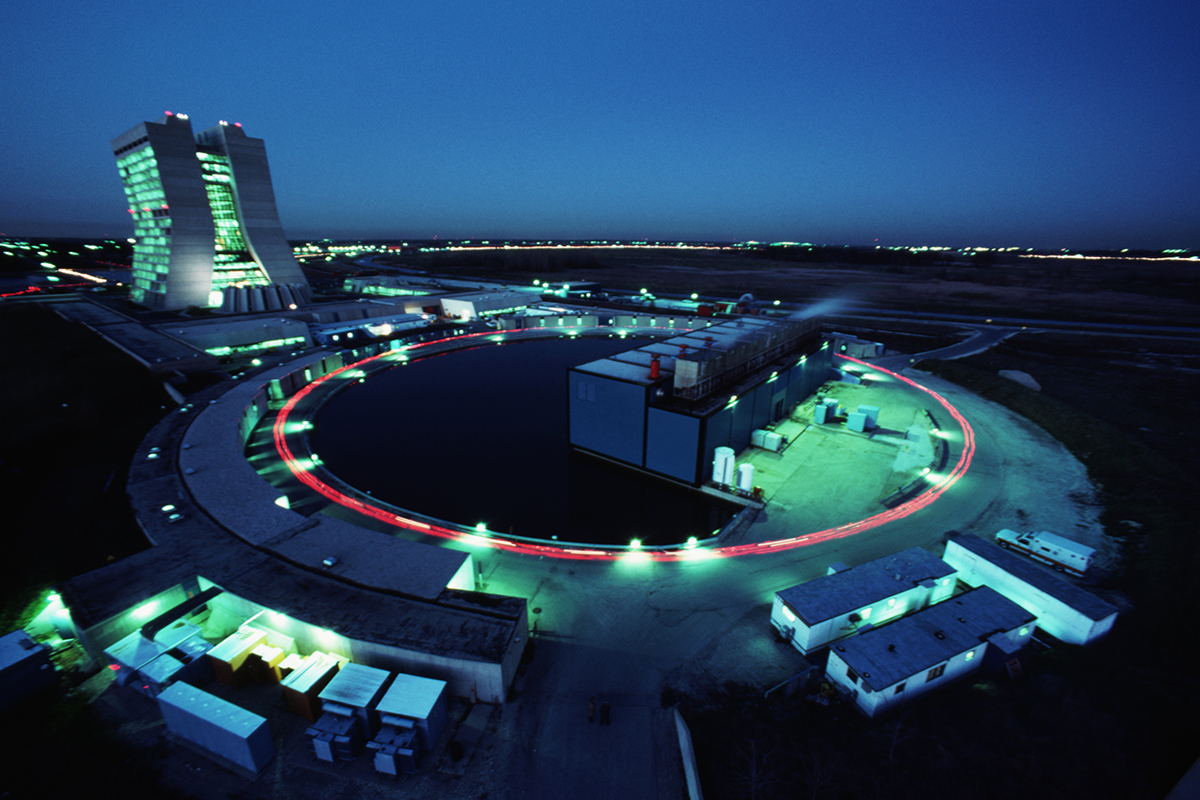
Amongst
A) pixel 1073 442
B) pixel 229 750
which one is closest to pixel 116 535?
pixel 229 750

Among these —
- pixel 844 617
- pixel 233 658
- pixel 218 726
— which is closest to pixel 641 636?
pixel 844 617

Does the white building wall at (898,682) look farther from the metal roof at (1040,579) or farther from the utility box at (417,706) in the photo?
the utility box at (417,706)

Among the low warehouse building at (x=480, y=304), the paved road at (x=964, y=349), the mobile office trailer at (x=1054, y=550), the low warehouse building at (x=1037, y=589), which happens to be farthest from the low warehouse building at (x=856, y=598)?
the low warehouse building at (x=480, y=304)

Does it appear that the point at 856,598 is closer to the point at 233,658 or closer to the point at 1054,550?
the point at 1054,550

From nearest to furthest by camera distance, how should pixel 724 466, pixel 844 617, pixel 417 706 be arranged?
pixel 417 706, pixel 844 617, pixel 724 466

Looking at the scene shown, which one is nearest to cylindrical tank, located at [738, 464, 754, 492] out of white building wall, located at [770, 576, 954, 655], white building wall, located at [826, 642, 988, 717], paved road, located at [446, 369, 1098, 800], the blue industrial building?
the blue industrial building

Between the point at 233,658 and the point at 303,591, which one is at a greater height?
the point at 303,591
